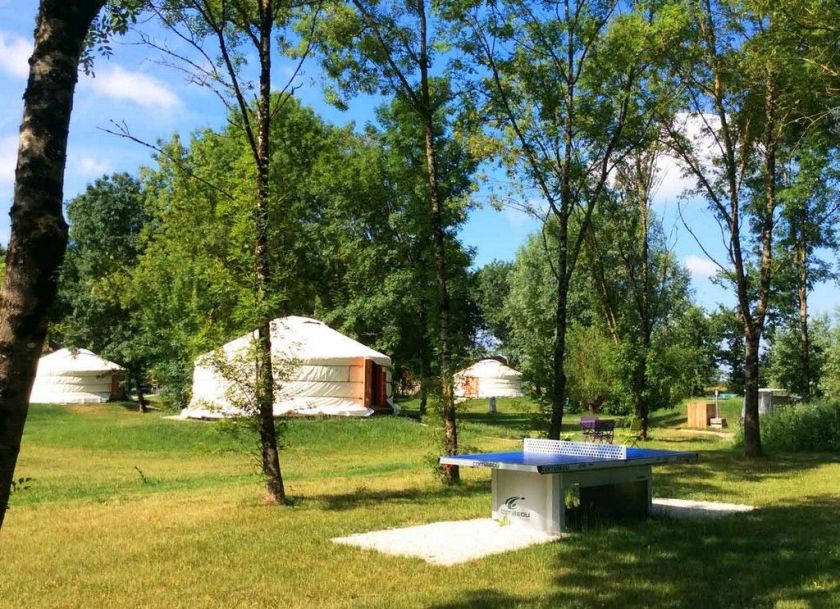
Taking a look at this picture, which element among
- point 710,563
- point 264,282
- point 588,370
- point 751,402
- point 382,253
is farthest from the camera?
point 588,370

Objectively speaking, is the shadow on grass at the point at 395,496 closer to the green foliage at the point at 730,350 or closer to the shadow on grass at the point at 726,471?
the shadow on grass at the point at 726,471

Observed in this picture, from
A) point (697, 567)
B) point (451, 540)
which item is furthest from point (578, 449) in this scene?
point (697, 567)

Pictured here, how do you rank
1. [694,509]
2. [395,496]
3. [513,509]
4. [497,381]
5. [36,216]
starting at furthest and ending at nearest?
[497,381], [395,496], [694,509], [513,509], [36,216]

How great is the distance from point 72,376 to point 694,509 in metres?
30.3

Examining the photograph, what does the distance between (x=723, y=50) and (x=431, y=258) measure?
13616mm

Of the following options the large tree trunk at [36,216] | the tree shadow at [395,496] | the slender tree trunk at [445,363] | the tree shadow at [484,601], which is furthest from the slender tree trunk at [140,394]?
the large tree trunk at [36,216]

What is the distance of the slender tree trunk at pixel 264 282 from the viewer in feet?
27.3

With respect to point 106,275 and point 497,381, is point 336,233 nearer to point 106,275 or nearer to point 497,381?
point 106,275

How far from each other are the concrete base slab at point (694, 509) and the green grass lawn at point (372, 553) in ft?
0.89

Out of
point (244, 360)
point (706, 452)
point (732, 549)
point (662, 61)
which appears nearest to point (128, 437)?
point (244, 360)

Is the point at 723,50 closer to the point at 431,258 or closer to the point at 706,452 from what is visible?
the point at 706,452

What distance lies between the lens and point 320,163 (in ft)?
96.6

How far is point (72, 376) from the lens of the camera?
32.5 m

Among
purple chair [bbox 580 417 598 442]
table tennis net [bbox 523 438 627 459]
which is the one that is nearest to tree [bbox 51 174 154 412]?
purple chair [bbox 580 417 598 442]
